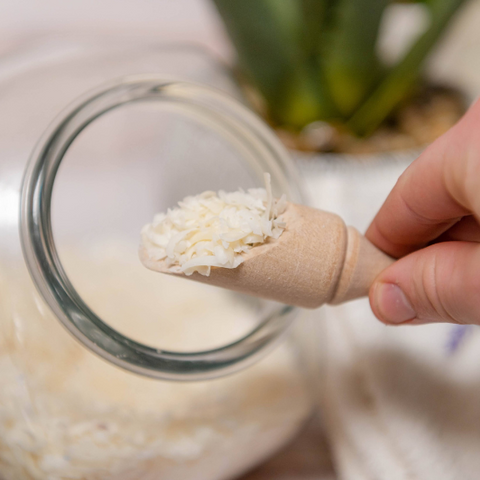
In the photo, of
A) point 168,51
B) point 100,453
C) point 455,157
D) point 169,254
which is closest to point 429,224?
point 455,157

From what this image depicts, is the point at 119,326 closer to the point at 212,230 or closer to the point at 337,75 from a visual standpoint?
the point at 212,230

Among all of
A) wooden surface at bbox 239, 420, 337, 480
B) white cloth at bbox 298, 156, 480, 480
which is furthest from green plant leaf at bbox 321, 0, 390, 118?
wooden surface at bbox 239, 420, 337, 480

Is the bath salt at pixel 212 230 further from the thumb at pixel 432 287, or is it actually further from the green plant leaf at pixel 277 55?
the green plant leaf at pixel 277 55

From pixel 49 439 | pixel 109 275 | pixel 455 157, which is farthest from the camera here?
pixel 109 275

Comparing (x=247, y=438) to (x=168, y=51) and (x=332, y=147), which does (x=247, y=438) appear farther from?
(x=168, y=51)

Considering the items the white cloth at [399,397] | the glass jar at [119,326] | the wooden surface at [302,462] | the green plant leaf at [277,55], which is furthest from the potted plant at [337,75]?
the wooden surface at [302,462]
